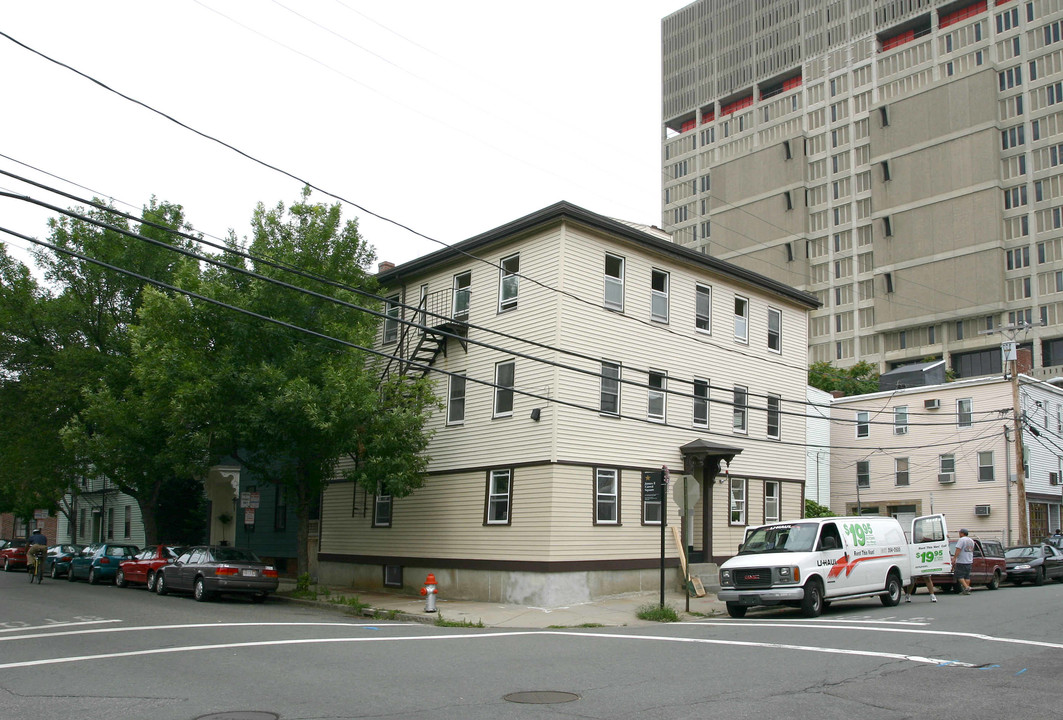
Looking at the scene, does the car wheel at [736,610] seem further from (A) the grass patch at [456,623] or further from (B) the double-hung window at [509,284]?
(B) the double-hung window at [509,284]

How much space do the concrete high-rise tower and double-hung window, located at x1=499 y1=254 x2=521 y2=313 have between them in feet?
169

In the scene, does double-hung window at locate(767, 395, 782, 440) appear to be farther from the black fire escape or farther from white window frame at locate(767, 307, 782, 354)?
the black fire escape

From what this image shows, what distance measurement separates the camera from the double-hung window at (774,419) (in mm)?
29250

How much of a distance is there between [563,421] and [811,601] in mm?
7280

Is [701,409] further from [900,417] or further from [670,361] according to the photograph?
[900,417]

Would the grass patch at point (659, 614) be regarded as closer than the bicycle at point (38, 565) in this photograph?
Yes

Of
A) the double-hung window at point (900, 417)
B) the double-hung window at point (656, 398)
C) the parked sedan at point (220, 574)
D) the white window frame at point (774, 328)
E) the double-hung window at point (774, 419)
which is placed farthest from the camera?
the double-hung window at point (900, 417)

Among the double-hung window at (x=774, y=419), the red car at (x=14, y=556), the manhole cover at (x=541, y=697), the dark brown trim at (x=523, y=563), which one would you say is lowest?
the red car at (x=14, y=556)

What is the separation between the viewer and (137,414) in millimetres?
26266

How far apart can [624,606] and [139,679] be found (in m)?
13.1

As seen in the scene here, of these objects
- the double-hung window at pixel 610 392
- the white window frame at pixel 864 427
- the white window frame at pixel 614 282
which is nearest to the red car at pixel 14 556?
the double-hung window at pixel 610 392

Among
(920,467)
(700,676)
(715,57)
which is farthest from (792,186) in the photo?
(700,676)

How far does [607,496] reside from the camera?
78.0 ft

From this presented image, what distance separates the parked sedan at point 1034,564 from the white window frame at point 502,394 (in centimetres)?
1701
